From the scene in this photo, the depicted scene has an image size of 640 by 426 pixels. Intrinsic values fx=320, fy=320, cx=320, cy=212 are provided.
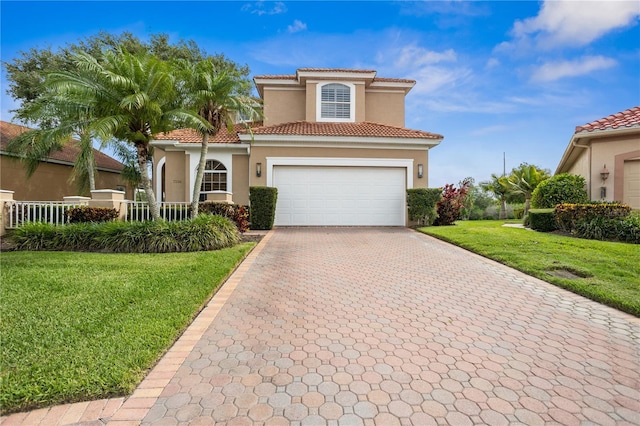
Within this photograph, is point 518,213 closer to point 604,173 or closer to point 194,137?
point 604,173

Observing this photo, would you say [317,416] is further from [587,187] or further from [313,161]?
[587,187]

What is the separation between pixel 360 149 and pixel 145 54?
27.8 feet

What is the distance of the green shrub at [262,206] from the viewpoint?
1277 cm

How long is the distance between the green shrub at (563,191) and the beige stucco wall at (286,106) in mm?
11822

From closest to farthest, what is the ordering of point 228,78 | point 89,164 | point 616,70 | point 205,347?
point 205,347 < point 228,78 < point 616,70 < point 89,164

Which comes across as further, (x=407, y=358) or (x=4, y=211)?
(x=4, y=211)

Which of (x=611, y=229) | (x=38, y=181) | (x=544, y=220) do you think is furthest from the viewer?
(x=38, y=181)

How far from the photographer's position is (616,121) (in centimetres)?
1193

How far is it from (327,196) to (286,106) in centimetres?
645

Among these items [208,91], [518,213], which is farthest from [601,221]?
[518,213]

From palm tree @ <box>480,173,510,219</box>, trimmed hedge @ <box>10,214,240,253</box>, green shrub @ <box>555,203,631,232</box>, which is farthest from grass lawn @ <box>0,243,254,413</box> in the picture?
palm tree @ <box>480,173,510,219</box>

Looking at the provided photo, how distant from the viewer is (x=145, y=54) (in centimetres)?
938

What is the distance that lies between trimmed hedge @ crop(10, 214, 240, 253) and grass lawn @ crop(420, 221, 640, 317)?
7.12 meters

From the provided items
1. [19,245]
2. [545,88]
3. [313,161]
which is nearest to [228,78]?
[313,161]
